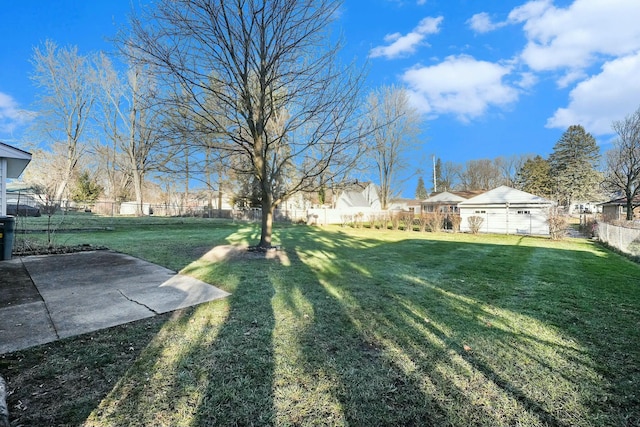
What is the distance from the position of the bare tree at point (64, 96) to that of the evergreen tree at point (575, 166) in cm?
5268

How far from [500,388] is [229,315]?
2.65 m

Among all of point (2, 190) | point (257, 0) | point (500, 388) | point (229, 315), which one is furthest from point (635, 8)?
point (2, 190)

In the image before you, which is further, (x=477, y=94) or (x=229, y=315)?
(x=477, y=94)

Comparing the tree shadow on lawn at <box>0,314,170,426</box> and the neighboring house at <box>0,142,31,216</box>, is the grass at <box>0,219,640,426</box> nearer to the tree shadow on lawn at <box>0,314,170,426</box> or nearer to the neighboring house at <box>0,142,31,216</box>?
the tree shadow on lawn at <box>0,314,170,426</box>

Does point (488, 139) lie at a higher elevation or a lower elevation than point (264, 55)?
higher

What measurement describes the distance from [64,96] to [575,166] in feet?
181

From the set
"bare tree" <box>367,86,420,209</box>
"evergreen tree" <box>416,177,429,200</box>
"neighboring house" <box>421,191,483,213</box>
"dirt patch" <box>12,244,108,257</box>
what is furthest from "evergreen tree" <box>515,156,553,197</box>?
"dirt patch" <box>12,244,108,257</box>

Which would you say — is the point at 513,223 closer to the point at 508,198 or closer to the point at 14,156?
the point at 508,198

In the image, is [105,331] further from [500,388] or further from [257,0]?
[257,0]

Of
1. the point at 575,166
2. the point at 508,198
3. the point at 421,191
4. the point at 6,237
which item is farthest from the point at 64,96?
the point at 421,191

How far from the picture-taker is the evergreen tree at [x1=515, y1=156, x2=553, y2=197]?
38.4 m

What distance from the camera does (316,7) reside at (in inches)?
276

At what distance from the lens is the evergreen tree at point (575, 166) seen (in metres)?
35.7

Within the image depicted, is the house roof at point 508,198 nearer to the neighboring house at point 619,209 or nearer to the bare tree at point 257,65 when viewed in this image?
the neighboring house at point 619,209
